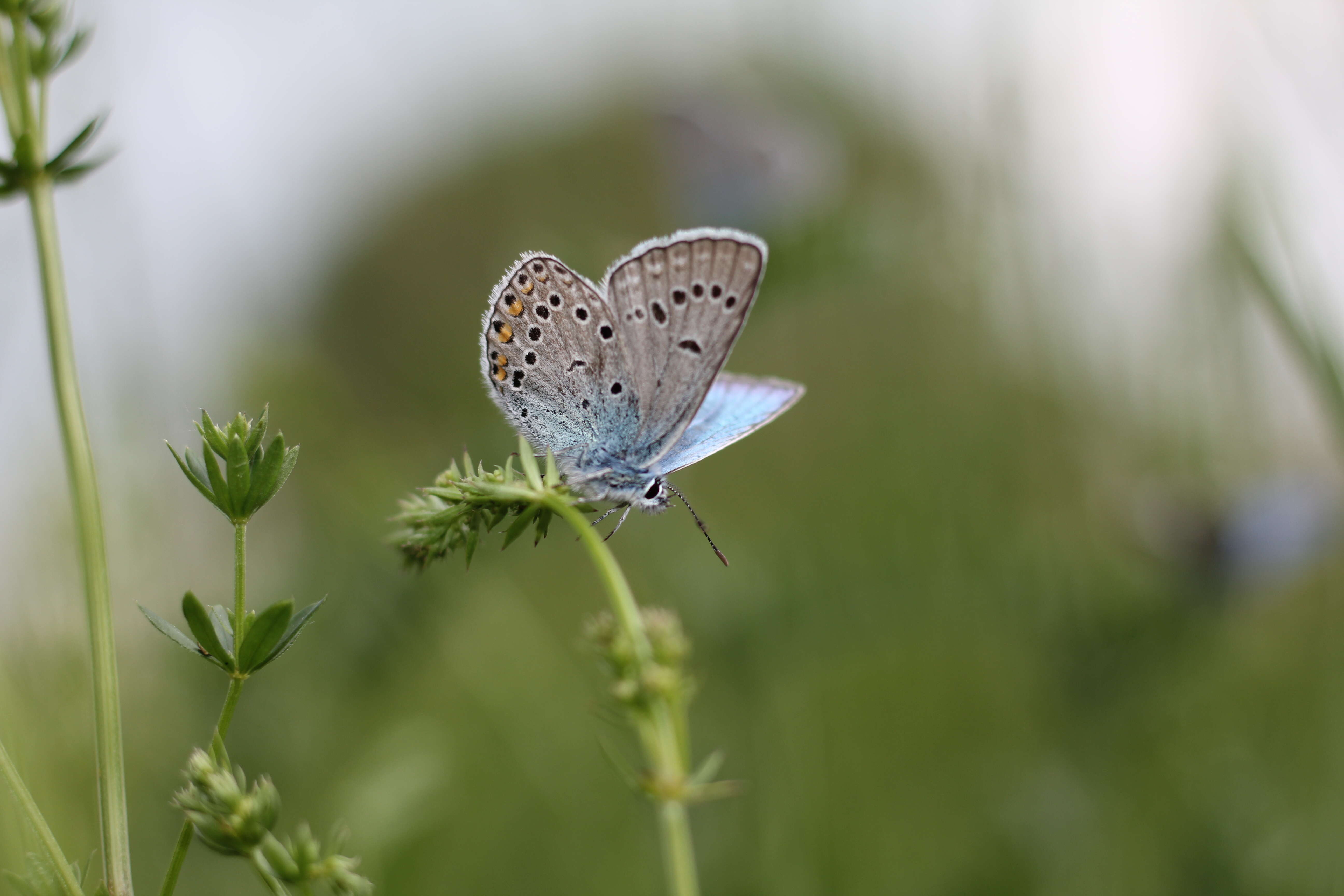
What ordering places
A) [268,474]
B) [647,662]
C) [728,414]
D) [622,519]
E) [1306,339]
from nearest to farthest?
[647,662], [268,474], [1306,339], [622,519], [728,414]

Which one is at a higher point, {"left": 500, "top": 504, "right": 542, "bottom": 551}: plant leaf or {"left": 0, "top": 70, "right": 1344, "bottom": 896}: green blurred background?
{"left": 500, "top": 504, "right": 542, "bottom": 551}: plant leaf

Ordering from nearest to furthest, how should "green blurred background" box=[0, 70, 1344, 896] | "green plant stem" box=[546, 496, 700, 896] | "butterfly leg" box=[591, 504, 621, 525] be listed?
"green plant stem" box=[546, 496, 700, 896], "butterfly leg" box=[591, 504, 621, 525], "green blurred background" box=[0, 70, 1344, 896]

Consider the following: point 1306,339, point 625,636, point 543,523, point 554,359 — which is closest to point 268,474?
point 543,523

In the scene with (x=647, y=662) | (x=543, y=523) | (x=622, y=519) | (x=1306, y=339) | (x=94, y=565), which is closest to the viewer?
(x=647, y=662)

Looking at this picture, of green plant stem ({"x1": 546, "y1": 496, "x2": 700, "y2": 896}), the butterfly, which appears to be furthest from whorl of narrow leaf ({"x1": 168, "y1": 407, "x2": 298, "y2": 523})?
the butterfly

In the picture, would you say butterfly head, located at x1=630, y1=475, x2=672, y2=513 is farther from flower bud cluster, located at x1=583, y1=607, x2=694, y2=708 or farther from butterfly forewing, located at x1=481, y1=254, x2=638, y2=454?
flower bud cluster, located at x1=583, y1=607, x2=694, y2=708

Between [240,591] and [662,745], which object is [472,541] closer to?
[240,591]

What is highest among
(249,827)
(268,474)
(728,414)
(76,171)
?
(76,171)
